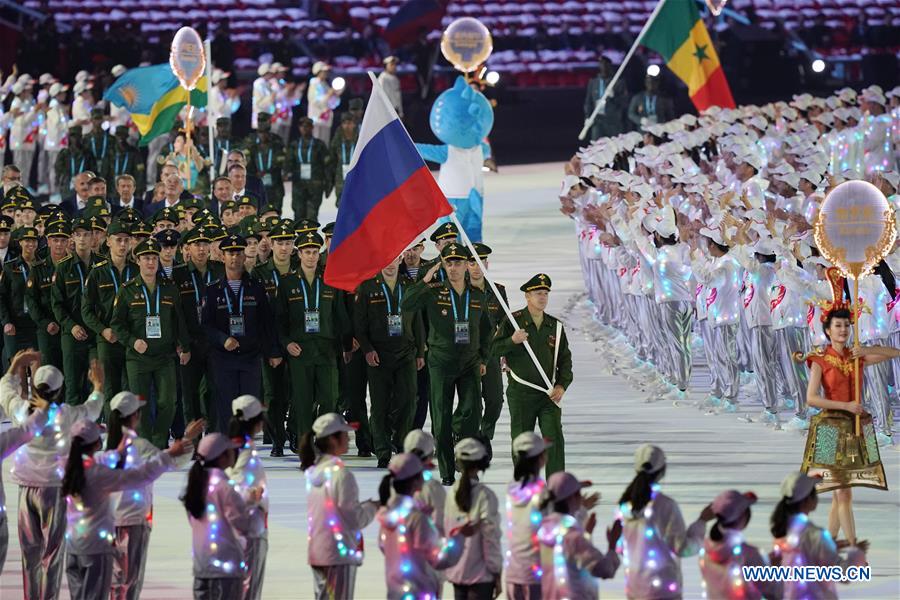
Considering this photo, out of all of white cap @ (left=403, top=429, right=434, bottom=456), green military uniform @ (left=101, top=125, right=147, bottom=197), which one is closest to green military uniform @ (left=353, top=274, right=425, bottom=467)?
white cap @ (left=403, top=429, right=434, bottom=456)

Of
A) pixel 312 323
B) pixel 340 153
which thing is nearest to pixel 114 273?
pixel 312 323

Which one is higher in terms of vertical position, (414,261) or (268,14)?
(268,14)

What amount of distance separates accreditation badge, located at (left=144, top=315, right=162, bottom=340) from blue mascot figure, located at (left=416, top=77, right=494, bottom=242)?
867cm

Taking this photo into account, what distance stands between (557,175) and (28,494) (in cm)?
2712

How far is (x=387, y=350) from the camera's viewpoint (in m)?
16.3

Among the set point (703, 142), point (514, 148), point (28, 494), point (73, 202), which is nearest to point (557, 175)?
point (514, 148)

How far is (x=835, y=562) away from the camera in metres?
→ 9.88

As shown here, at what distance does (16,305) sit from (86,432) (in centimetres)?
784

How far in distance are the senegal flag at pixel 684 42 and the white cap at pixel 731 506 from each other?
18.0 meters

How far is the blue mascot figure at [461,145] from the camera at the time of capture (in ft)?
81.8

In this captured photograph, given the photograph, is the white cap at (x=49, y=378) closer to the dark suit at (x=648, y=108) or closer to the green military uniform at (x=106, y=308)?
the green military uniform at (x=106, y=308)

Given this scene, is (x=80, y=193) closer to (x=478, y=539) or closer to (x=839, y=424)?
(x=839, y=424)

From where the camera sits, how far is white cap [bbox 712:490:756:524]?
970 centimetres

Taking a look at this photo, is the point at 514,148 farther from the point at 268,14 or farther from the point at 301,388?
the point at 301,388
